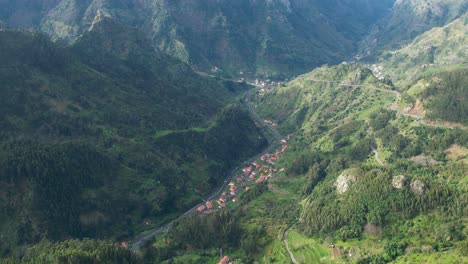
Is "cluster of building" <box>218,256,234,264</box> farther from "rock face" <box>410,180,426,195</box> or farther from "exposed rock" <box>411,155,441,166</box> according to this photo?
"exposed rock" <box>411,155,441,166</box>

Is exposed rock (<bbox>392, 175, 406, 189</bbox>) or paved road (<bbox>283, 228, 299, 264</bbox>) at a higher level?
exposed rock (<bbox>392, 175, 406, 189</bbox>)

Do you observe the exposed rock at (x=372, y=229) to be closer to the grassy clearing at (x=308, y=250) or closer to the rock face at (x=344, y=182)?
the grassy clearing at (x=308, y=250)

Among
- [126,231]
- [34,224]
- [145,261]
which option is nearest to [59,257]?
[145,261]

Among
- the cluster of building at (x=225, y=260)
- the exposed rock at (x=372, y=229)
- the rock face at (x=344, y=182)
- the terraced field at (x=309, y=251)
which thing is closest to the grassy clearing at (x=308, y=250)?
the terraced field at (x=309, y=251)

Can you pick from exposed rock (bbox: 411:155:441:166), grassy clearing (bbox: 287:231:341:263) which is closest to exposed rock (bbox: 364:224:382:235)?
grassy clearing (bbox: 287:231:341:263)

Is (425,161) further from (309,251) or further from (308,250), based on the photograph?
(309,251)

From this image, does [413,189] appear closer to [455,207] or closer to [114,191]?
[455,207]

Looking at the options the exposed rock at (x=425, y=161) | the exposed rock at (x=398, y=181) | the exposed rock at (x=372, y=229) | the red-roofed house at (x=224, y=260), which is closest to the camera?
the exposed rock at (x=372, y=229)
